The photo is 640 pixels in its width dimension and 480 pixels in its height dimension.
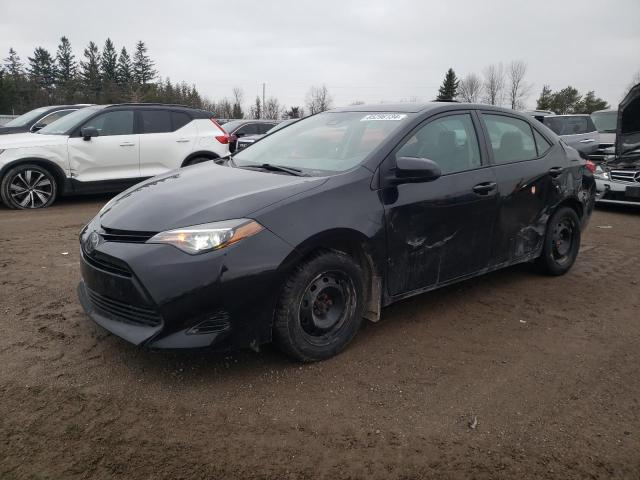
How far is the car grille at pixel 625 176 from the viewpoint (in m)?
8.80

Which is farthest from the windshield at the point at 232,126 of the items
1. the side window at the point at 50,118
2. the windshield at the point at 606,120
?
the windshield at the point at 606,120

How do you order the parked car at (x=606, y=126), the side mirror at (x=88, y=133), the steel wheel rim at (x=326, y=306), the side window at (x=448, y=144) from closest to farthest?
the steel wheel rim at (x=326, y=306) < the side window at (x=448, y=144) < the side mirror at (x=88, y=133) < the parked car at (x=606, y=126)

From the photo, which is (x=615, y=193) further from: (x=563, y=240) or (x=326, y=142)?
(x=326, y=142)

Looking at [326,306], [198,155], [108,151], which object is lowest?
[326,306]

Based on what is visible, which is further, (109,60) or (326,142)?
(109,60)

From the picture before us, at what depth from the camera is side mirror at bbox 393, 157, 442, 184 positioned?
326 centimetres

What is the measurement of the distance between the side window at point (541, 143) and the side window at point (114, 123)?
681 cm

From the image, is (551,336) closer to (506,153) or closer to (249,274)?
(506,153)

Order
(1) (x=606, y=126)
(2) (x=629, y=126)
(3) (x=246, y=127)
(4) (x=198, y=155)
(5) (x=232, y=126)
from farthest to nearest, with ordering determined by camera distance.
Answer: (5) (x=232, y=126), (3) (x=246, y=127), (1) (x=606, y=126), (2) (x=629, y=126), (4) (x=198, y=155)

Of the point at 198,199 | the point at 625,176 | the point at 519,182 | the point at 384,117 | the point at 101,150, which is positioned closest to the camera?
the point at 198,199

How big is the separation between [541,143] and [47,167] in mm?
7395

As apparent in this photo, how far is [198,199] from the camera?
9.90 feet

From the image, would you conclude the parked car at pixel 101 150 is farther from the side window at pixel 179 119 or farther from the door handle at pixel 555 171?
the door handle at pixel 555 171

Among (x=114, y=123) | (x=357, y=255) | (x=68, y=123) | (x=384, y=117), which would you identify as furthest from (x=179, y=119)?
(x=357, y=255)
